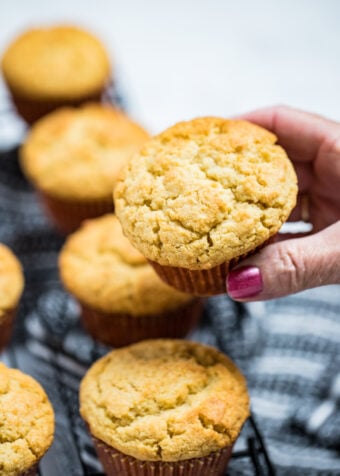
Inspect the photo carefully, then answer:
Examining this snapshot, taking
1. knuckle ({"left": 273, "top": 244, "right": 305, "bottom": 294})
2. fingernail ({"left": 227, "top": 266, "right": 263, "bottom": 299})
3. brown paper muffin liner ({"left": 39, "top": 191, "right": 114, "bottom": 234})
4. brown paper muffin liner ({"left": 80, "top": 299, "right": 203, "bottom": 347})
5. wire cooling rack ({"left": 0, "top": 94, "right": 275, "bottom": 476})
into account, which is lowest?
wire cooling rack ({"left": 0, "top": 94, "right": 275, "bottom": 476})

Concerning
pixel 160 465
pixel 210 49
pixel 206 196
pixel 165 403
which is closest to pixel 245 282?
pixel 206 196

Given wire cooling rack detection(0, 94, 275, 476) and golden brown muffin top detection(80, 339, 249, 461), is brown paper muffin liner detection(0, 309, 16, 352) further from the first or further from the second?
golden brown muffin top detection(80, 339, 249, 461)

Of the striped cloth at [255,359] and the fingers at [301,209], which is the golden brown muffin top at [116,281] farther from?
the fingers at [301,209]

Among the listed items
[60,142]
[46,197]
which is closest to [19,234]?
[46,197]

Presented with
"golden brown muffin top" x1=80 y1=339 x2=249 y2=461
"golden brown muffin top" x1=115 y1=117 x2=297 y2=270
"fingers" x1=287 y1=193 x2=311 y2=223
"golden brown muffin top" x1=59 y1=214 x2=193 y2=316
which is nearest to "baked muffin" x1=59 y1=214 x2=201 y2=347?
"golden brown muffin top" x1=59 y1=214 x2=193 y2=316

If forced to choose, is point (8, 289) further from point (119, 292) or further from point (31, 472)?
point (31, 472)

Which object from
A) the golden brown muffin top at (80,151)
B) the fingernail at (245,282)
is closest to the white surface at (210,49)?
the golden brown muffin top at (80,151)
